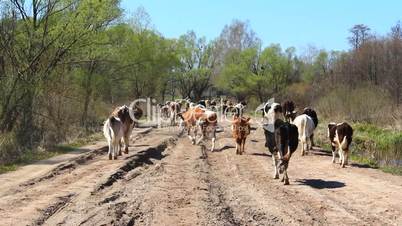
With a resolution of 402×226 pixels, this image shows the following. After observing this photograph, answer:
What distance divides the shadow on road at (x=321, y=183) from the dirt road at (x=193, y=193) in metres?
0.02

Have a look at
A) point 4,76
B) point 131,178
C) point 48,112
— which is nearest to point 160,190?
point 131,178

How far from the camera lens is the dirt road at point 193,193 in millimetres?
9836

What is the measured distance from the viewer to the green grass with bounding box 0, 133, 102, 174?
679 inches

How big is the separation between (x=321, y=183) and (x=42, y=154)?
34.0ft

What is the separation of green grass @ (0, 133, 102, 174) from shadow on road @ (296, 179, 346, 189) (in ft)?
26.6

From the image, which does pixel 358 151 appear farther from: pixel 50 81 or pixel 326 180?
pixel 50 81

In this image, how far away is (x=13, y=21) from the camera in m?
24.6

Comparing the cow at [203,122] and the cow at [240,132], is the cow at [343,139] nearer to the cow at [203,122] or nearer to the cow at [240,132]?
the cow at [240,132]

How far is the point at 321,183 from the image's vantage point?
14398mm

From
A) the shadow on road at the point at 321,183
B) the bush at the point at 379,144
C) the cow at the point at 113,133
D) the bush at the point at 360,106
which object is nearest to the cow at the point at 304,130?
the bush at the point at 379,144

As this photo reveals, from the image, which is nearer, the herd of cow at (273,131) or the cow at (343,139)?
the herd of cow at (273,131)

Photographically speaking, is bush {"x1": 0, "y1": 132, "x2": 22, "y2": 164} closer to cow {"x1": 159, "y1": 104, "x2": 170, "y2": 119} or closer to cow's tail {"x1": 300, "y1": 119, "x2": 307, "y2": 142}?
cow's tail {"x1": 300, "y1": 119, "x2": 307, "y2": 142}

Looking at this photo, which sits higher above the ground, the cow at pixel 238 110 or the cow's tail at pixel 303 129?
the cow at pixel 238 110

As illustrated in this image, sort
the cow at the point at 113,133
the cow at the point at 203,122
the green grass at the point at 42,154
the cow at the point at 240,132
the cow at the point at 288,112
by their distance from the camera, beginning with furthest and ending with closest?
the cow at the point at 288,112 → the cow at the point at 203,122 → the cow at the point at 240,132 → the cow at the point at 113,133 → the green grass at the point at 42,154
